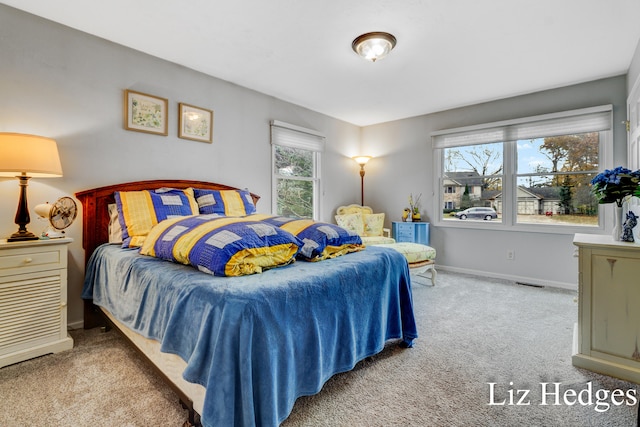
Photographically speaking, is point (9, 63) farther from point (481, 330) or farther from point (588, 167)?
point (588, 167)

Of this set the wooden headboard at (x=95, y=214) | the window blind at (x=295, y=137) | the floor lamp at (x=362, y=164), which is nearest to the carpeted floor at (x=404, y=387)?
the wooden headboard at (x=95, y=214)

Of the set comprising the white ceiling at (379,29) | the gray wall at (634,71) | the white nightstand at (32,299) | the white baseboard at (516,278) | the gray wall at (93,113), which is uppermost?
the white ceiling at (379,29)

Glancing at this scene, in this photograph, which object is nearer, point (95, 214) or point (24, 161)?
point (24, 161)

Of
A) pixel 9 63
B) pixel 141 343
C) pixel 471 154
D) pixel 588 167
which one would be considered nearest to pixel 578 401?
pixel 141 343

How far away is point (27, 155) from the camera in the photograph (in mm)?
1909

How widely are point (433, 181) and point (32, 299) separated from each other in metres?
4.56

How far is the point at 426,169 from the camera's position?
465 cm

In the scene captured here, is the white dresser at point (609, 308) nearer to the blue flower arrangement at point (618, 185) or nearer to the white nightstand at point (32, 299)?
the blue flower arrangement at point (618, 185)

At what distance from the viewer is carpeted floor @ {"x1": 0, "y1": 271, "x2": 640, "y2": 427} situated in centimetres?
142

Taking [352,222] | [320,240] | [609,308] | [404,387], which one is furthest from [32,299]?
[609,308]

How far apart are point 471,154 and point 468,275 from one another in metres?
1.72

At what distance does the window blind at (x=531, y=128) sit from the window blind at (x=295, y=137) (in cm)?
173

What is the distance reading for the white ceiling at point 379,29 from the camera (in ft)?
7.00

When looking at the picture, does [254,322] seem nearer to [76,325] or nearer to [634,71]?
[76,325]
